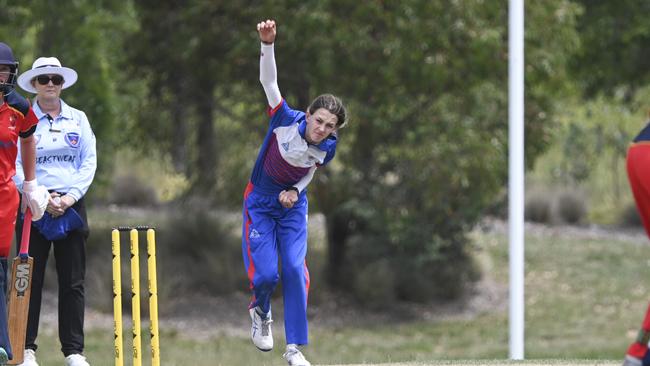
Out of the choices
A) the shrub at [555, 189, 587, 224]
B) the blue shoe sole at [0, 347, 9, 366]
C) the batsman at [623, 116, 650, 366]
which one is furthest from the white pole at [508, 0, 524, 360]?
the shrub at [555, 189, 587, 224]

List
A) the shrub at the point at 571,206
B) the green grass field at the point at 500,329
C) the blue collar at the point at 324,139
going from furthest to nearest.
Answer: the shrub at the point at 571,206, the green grass field at the point at 500,329, the blue collar at the point at 324,139

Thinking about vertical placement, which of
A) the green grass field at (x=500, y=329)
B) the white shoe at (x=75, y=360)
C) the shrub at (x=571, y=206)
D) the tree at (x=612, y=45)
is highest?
the tree at (x=612, y=45)

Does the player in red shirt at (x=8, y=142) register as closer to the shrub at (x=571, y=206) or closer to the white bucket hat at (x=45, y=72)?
the white bucket hat at (x=45, y=72)

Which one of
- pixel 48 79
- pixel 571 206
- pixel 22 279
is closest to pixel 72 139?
pixel 48 79

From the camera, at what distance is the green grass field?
15289 mm

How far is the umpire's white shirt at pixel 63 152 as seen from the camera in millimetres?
8305

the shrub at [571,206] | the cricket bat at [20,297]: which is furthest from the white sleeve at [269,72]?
the shrub at [571,206]

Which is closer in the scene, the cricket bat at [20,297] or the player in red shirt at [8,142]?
the player in red shirt at [8,142]

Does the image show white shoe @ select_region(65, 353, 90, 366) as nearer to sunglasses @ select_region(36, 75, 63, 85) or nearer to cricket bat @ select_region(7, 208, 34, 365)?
cricket bat @ select_region(7, 208, 34, 365)

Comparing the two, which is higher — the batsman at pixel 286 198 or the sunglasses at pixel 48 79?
the sunglasses at pixel 48 79

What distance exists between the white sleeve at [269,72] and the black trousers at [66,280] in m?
1.45

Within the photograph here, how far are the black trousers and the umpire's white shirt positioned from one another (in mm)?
164

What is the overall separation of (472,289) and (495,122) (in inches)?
117

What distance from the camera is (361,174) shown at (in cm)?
1778
